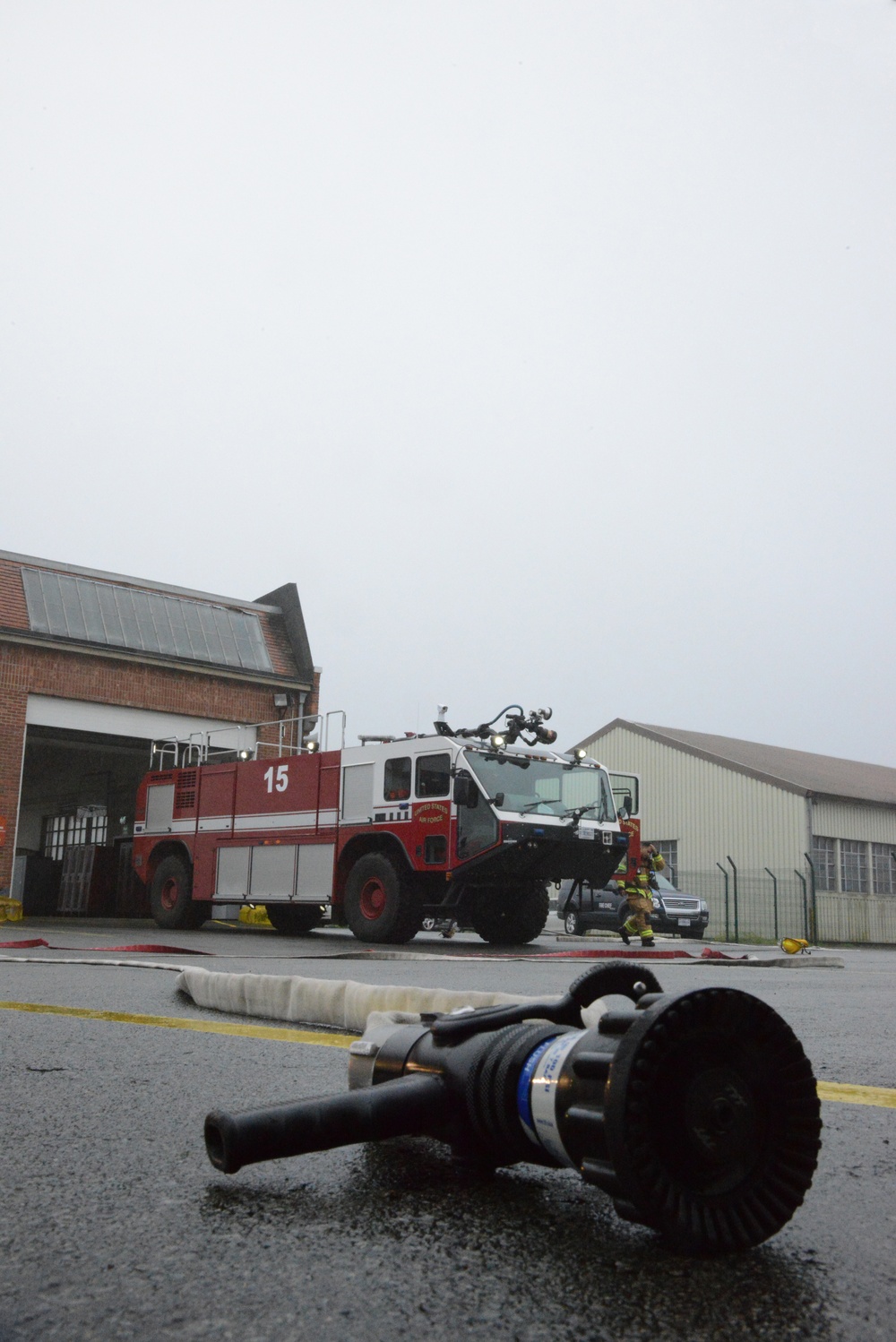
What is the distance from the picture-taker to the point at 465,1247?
143cm

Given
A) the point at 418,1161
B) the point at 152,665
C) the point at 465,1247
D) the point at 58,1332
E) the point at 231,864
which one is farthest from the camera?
the point at 152,665

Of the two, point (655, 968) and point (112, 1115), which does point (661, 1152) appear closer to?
point (112, 1115)

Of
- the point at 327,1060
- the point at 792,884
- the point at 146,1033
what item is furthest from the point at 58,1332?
the point at 792,884

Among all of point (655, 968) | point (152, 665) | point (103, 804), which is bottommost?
point (655, 968)

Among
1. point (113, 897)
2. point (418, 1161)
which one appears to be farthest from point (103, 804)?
point (418, 1161)

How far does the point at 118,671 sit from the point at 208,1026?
71.8 ft

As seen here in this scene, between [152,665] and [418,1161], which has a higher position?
[152,665]

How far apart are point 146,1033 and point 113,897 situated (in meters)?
24.1

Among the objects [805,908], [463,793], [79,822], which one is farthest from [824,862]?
[463,793]

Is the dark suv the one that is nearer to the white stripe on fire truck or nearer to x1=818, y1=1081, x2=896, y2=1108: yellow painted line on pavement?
the white stripe on fire truck

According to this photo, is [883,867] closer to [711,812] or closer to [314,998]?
[711,812]

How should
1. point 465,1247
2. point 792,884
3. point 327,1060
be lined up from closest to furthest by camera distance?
point 465,1247
point 327,1060
point 792,884

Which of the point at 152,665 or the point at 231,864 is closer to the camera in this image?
the point at 231,864

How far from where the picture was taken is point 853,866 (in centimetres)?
3359
